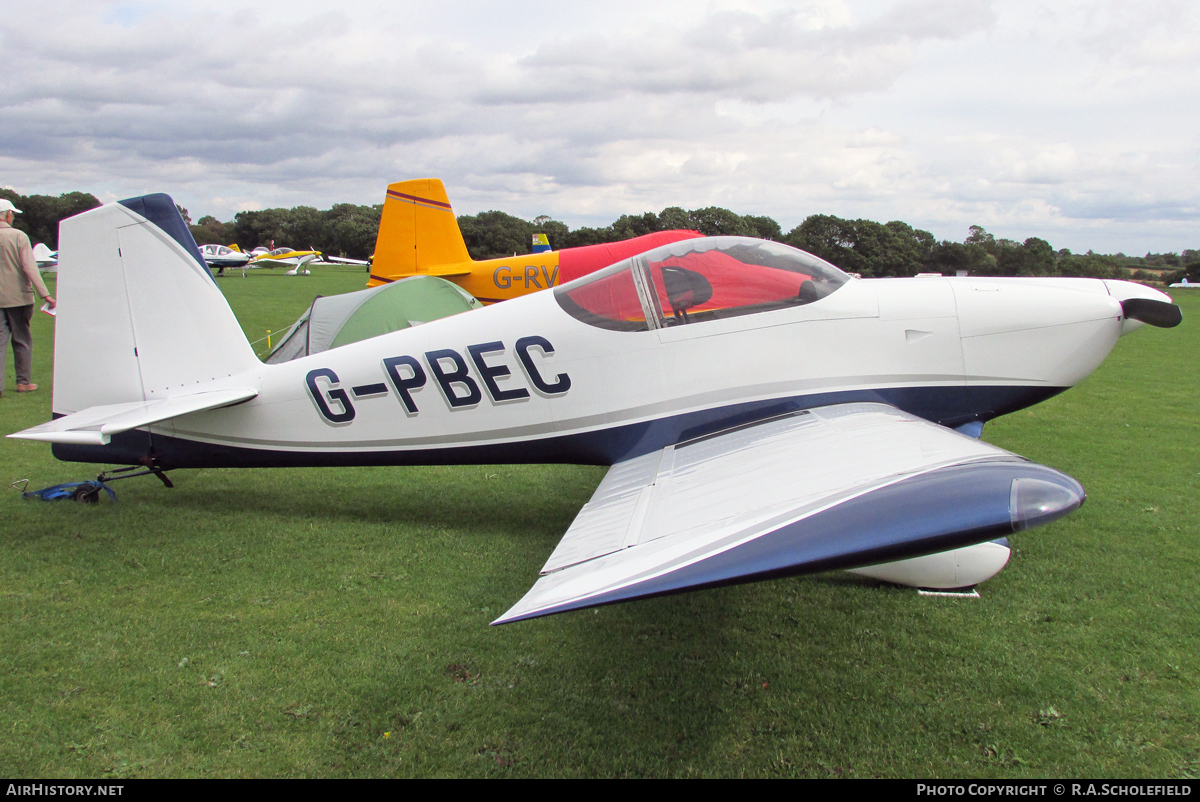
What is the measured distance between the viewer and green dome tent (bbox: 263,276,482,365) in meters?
8.20

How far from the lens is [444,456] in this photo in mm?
4238

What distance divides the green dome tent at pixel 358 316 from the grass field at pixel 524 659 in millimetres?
3603

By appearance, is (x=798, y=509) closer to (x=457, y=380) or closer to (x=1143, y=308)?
(x=457, y=380)

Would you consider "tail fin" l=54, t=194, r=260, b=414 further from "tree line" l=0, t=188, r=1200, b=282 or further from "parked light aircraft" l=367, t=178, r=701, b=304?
"parked light aircraft" l=367, t=178, r=701, b=304

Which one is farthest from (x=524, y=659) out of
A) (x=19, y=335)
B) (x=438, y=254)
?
(x=438, y=254)

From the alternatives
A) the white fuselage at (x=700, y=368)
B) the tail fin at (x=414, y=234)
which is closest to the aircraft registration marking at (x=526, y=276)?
the tail fin at (x=414, y=234)

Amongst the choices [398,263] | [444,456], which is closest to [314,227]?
[398,263]

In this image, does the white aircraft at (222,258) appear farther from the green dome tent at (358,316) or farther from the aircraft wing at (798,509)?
the aircraft wing at (798,509)

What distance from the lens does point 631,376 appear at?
388 centimetres

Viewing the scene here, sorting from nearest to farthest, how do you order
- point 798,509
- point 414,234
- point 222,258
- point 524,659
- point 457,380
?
point 798,509
point 524,659
point 457,380
point 414,234
point 222,258

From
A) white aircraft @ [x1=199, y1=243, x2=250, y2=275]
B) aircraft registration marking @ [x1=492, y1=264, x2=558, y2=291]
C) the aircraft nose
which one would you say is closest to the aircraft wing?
the aircraft nose

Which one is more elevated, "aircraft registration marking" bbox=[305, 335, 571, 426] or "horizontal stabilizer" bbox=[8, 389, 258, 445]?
"aircraft registration marking" bbox=[305, 335, 571, 426]

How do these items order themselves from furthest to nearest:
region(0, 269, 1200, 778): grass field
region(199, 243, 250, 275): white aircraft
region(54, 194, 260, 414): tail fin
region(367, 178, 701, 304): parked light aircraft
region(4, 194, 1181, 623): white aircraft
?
region(199, 243, 250, 275): white aircraft
region(367, 178, 701, 304): parked light aircraft
region(54, 194, 260, 414): tail fin
region(4, 194, 1181, 623): white aircraft
region(0, 269, 1200, 778): grass field

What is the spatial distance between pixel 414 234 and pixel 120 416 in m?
11.0
